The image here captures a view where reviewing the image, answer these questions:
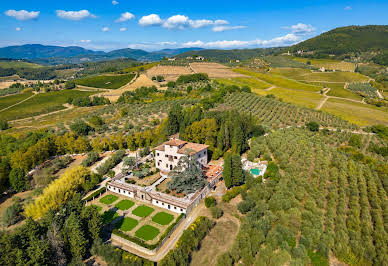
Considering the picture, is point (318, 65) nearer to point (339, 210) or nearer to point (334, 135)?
point (334, 135)

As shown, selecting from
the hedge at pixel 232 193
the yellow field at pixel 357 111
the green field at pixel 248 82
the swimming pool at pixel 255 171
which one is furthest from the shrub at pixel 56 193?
the green field at pixel 248 82

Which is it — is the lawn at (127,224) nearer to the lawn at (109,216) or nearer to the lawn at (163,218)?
the lawn at (109,216)

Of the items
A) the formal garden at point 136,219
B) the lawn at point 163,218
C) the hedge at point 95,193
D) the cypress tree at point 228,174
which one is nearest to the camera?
the formal garden at point 136,219

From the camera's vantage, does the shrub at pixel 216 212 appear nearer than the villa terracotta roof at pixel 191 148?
Yes

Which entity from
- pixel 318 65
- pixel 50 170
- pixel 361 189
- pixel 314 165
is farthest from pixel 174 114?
pixel 318 65

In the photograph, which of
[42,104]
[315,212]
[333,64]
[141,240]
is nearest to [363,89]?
[333,64]

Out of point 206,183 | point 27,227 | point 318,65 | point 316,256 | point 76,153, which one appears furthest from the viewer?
point 318,65
